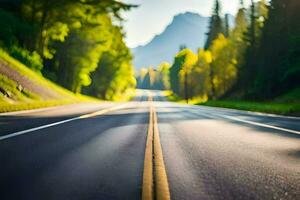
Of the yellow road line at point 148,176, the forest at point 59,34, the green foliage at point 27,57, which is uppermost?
the forest at point 59,34

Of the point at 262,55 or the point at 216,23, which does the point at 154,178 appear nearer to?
the point at 262,55

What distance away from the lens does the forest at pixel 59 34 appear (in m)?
35.8

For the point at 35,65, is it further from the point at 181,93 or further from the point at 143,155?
the point at 181,93

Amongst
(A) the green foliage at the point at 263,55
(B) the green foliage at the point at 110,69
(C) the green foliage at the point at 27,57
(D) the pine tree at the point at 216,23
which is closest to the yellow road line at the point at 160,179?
(C) the green foliage at the point at 27,57

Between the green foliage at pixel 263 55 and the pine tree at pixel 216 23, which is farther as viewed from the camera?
the pine tree at pixel 216 23

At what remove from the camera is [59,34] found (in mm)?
39406

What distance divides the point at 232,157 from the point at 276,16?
4899cm

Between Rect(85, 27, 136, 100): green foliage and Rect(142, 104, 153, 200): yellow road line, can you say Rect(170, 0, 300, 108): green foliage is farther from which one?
Rect(142, 104, 153, 200): yellow road line

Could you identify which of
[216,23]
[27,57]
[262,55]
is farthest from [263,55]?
[216,23]

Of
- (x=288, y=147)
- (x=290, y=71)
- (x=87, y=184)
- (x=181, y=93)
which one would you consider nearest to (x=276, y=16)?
(x=290, y=71)

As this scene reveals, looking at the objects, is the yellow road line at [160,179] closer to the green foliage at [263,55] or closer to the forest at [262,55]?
the green foliage at [263,55]

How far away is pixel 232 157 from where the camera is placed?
19.6 feet

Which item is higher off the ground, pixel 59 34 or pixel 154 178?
pixel 59 34

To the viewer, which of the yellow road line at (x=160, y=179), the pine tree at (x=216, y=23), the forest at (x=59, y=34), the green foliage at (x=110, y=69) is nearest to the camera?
the yellow road line at (x=160, y=179)
